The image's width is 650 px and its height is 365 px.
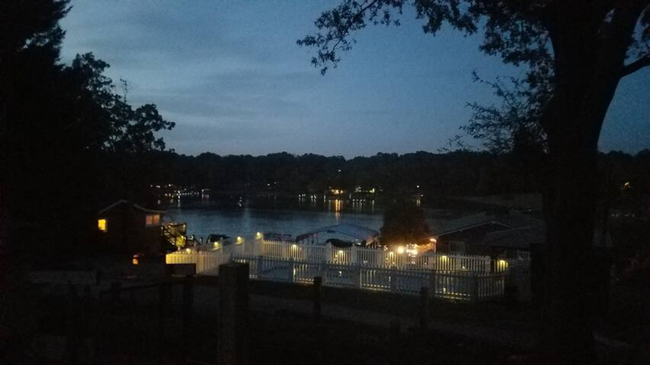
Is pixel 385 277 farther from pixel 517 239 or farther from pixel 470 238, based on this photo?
pixel 470 238

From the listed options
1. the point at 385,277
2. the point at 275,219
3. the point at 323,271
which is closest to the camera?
the point at 385,277

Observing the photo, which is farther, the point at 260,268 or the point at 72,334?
the point at 260,268

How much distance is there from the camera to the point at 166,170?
56.0 metres

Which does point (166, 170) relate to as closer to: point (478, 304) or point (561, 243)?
point (478, 304)

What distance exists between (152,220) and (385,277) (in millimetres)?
22951

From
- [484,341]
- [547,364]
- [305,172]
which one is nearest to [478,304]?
[484,341]

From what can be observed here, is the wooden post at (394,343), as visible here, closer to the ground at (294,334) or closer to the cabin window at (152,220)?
the ground at (294,334)

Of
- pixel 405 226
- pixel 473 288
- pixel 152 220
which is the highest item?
pixel 152 220

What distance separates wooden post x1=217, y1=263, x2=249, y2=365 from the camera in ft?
19.9

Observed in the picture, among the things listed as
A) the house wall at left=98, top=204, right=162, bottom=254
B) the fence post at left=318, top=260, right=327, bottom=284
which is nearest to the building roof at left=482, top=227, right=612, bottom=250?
the fence post at left=318, top=260, right=327, bottom=284

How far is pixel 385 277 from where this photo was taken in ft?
70.1

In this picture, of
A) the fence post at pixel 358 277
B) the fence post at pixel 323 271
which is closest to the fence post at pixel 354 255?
the fence post at pixel 323 271

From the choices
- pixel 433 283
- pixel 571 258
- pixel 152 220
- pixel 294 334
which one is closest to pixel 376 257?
pixel 433 283

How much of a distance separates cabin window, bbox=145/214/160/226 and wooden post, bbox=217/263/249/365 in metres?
35.5
